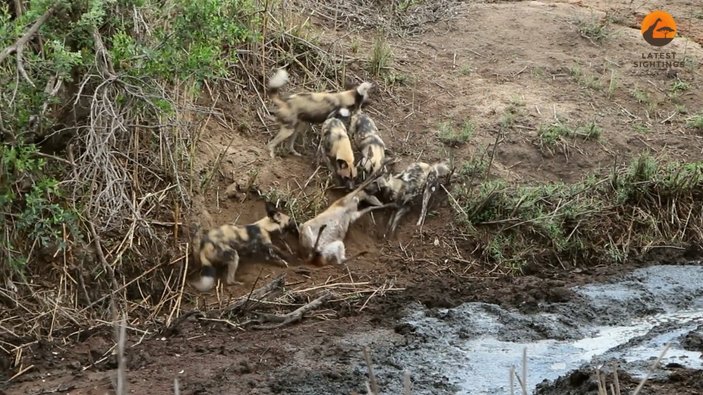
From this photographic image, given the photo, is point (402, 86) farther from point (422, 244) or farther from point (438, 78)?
point (422, 244)

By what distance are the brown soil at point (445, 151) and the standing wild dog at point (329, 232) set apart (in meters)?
0.12

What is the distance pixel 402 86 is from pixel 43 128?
414cm

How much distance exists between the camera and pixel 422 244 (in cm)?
766

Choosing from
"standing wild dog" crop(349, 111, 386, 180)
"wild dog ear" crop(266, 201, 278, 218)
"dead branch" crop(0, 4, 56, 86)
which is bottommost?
"wild dog ear" crop(266, 201, 278, 218)

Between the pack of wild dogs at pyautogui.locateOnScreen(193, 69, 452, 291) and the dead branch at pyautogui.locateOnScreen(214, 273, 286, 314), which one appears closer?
the dead branch at pyautogui.locateOnScreen(214, 273, 286, 314)

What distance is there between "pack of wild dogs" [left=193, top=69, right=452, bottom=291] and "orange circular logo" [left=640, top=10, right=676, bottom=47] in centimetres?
404

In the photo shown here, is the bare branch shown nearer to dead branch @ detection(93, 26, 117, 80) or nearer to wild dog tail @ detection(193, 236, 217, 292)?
dead branch @ detection(93, 26, 117, 80)

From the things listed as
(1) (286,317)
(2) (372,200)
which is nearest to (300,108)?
(2) (372,200)

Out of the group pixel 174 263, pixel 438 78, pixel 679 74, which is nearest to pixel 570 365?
pixel 174 263

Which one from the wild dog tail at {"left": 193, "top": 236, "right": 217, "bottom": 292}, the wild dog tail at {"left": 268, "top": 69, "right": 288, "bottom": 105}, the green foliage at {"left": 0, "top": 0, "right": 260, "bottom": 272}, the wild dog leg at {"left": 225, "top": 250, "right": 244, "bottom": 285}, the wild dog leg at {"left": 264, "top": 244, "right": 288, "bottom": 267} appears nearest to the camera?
the green foliage at {"left": 0, "top": 0, "right": 260, "bottom": 272}

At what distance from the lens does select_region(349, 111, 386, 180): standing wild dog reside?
8.00 metres

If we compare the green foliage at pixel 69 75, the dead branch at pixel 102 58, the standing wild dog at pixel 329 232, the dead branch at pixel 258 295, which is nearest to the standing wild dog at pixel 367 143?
the standing wild dog at pixel 329 232

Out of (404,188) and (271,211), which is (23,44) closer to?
(271,211)

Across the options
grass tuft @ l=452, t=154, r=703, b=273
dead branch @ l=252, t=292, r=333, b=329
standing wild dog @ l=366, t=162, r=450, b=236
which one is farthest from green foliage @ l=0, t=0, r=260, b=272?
grass tuft @ l=452, t=154, r=703, b=273
